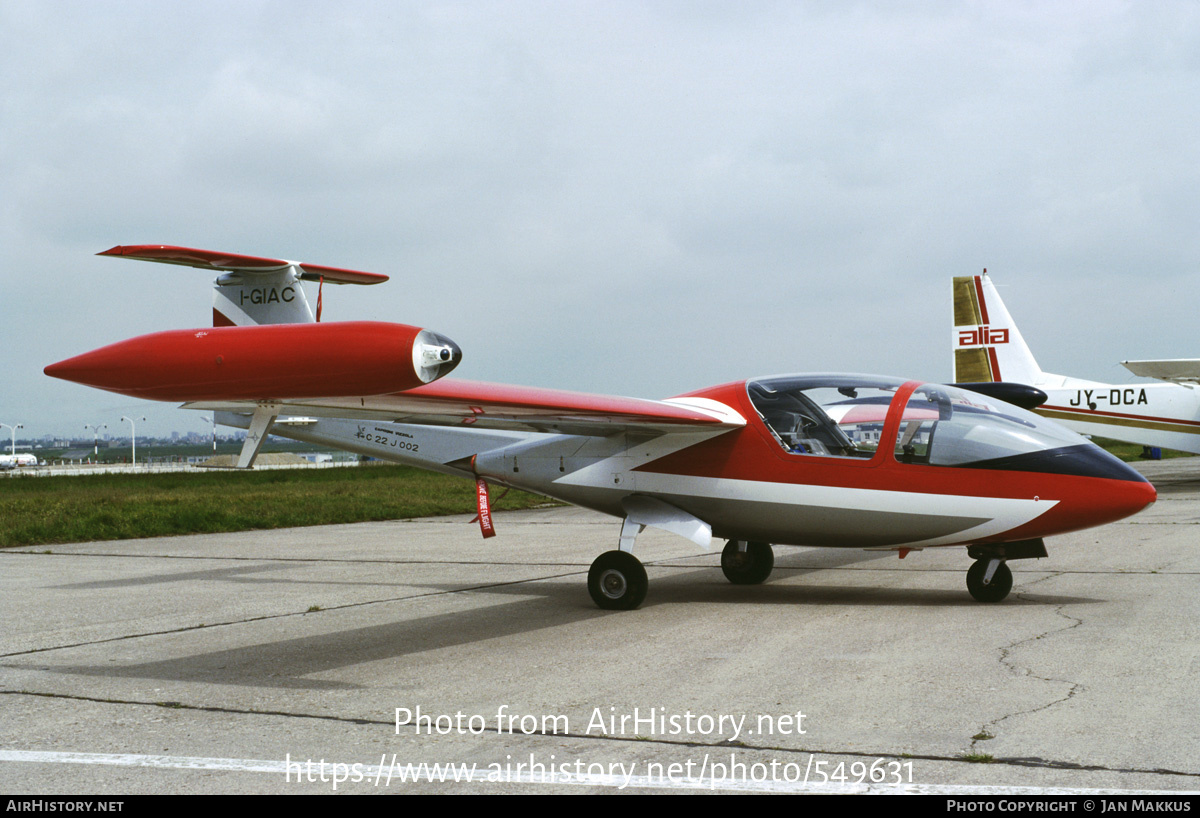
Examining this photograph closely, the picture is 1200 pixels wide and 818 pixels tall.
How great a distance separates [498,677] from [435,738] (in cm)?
133

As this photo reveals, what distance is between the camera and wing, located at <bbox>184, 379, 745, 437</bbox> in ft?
21.9

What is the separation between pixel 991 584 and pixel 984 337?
23.5 meters

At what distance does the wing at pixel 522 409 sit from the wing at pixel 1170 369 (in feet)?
66.3

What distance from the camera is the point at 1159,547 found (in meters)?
12.6

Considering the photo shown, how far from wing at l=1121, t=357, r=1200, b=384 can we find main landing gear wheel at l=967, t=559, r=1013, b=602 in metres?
19.1

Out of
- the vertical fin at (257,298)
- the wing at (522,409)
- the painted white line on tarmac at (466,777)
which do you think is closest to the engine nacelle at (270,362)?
the wing at (522,409)

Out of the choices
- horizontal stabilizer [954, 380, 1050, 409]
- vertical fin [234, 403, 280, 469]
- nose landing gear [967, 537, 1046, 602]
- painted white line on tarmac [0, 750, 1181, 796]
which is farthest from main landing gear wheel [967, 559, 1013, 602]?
vertical fin [234, 403, 280, 469]

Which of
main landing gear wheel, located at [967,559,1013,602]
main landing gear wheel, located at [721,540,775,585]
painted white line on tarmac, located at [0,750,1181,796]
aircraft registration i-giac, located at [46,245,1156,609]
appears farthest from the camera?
main landing gear wheel, located at [721,540,775,585]

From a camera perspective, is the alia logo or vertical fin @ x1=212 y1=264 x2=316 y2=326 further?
the alia logo

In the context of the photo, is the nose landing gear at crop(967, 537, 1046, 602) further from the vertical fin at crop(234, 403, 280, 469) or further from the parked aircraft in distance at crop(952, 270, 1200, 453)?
the parked aircraft in distance at crop(952, 270, 1200, 453)

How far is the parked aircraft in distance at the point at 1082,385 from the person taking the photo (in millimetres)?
27312

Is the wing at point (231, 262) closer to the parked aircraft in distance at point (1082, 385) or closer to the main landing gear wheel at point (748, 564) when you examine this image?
the main landing gear wheel at point (748, 564)

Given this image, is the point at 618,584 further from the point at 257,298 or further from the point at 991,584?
the point at 257,298

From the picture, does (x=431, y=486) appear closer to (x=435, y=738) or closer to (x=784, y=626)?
(x=784, y=626)
